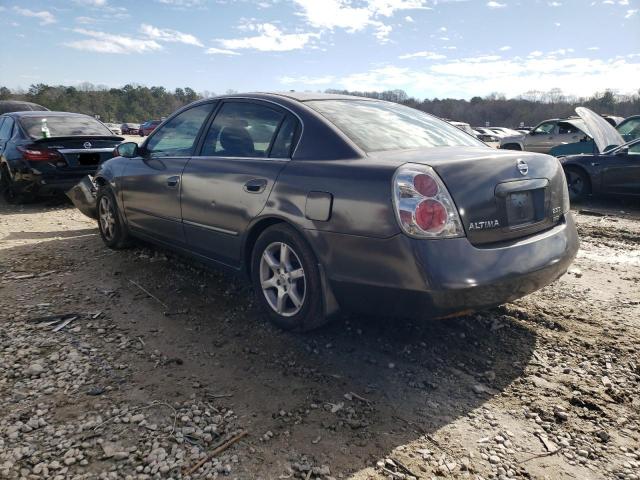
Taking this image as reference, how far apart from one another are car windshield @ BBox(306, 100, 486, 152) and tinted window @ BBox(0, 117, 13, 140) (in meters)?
7.23

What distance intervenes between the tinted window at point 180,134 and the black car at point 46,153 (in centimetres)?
385

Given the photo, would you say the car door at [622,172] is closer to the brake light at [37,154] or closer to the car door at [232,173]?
the car door at [232,173]

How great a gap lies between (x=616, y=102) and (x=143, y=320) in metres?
79.5

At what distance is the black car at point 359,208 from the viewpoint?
252cm

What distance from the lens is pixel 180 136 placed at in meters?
4.27

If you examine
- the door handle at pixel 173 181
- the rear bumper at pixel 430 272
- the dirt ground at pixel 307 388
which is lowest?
the dirt ground at pixel 307 388

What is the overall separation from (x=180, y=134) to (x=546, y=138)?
15.1m

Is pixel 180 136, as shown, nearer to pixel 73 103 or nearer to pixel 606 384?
pixel 606 384

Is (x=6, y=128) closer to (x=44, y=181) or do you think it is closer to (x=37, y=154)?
(x=37, y=154)

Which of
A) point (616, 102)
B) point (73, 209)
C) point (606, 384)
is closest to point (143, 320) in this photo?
point (606, 384)

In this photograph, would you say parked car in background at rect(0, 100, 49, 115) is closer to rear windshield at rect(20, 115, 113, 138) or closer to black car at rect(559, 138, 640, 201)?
rear windshield at rect(20, 115, 113, 138)

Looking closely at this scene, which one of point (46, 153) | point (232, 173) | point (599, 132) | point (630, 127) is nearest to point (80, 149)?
point (46, 153)

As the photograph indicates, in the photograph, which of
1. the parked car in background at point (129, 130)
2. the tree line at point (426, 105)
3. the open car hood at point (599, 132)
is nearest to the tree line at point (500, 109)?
the tree line at point (426, 105)

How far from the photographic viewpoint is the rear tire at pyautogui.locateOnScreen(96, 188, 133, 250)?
503 centimetres
